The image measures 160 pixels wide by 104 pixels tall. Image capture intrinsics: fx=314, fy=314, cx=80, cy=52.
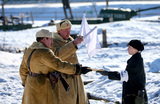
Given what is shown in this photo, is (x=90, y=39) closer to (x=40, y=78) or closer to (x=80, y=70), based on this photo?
(x=80, y=70)

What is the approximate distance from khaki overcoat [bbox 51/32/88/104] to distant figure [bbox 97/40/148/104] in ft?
2.10

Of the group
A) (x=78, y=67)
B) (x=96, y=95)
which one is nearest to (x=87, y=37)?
(x=78, y=67)

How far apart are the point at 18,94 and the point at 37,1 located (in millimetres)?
49421

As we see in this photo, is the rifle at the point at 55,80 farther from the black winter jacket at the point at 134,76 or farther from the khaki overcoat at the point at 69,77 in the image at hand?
the black winter jacket at the point at 134,76

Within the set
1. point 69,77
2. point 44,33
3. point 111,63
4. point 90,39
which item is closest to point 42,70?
point 44,33

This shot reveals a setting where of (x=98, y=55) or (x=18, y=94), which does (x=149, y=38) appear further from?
(x=18, y=94)

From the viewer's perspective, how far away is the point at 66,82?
171 inches

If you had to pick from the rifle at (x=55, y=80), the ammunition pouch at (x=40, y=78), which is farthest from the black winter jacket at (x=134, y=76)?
the ammunition pouch at (x=40, y=78)

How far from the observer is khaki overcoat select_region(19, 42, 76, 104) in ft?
13.0

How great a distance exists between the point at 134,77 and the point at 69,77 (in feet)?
3.48

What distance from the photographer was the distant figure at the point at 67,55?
445 cm

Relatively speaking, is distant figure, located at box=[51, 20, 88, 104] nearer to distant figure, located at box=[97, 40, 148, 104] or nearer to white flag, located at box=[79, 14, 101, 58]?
white flag, located at box=[79, 14, 101, 58]

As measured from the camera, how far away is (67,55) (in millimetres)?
4500

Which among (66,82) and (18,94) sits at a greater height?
(66,82)
